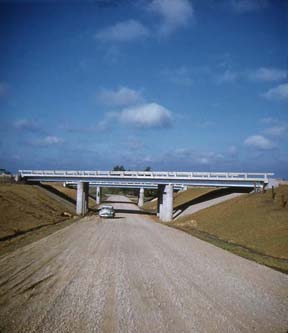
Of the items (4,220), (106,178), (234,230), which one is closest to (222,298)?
(234,230)

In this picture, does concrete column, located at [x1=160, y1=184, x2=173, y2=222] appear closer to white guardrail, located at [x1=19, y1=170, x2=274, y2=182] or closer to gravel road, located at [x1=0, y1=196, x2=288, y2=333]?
white guardrail, located at [x1=19, y1=170, x2=274, y2=182]

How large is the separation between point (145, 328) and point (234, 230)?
22556 millimetres

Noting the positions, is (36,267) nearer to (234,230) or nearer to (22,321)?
(22,321)

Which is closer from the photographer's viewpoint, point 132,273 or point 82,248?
point 132,273

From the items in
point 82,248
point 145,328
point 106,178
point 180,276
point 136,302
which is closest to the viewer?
point 145,328

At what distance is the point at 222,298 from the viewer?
10.1 m

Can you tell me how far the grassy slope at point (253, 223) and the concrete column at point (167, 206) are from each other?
23.3 feet

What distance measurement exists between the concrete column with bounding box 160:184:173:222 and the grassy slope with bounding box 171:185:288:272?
711cm

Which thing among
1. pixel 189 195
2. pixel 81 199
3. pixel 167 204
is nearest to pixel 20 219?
pixel 81 199

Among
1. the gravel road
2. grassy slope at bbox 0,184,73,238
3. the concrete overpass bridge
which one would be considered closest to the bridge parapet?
the concrete overpass bridge

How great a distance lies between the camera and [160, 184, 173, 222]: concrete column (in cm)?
4866

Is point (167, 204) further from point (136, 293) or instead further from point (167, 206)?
point (136, 293)

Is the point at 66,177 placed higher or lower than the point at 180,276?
higher

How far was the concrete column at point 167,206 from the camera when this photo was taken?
48.7 m
